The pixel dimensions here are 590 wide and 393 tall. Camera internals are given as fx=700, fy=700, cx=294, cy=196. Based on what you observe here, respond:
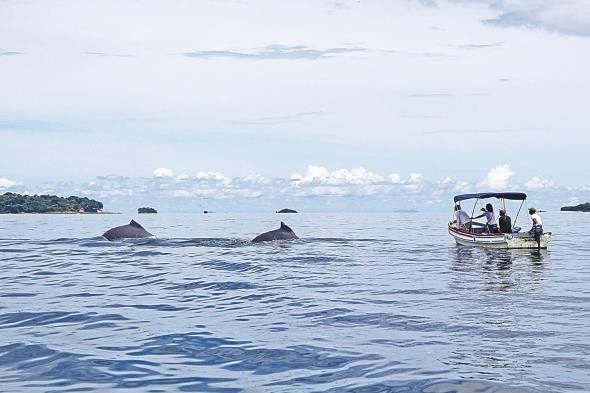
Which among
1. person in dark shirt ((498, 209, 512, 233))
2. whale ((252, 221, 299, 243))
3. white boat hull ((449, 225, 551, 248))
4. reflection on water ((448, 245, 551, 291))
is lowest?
reflection on water ((448, 245, 551, 291))

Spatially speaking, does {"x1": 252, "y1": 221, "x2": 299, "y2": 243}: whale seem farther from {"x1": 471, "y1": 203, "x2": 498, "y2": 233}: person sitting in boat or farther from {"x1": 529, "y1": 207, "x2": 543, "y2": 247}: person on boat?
{"x1": 529, "y1": 207, "x2": 543, "y2": 247}: person on boat

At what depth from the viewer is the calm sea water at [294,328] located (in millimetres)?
12672

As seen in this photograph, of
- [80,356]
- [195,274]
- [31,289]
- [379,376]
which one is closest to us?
[379,376]

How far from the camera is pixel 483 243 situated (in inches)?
1874

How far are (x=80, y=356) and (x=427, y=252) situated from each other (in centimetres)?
3457

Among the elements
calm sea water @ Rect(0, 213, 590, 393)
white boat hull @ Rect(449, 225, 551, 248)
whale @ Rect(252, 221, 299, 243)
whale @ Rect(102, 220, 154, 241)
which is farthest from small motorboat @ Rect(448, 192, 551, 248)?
whale @ Rect(102, 220, 154, 241)

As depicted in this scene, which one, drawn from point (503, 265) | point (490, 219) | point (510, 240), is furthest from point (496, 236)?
point (503, 265)

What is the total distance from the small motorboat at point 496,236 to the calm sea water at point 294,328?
10875mm

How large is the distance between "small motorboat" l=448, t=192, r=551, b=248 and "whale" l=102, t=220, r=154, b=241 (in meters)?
24.8

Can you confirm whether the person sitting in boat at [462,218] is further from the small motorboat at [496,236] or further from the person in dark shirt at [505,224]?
the person in dark shirt at [505,224]

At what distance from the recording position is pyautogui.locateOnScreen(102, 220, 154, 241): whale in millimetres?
54906

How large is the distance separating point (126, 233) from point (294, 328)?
4035 cm

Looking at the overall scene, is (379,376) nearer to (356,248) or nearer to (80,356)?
(80,356)

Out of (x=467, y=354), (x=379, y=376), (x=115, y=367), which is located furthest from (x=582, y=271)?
(x=115, y=367)
